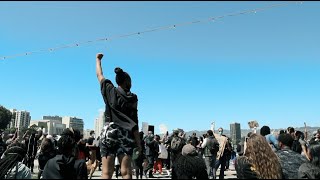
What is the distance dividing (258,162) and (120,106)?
181cm

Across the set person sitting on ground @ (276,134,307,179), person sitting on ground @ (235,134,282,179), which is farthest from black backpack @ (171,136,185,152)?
person sitting on ground @ (235,134,282,179)

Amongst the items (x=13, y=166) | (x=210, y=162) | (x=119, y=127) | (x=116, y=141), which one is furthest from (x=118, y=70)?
(x=210, y=162)

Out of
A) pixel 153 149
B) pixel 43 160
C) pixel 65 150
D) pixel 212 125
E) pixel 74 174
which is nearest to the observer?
pixel 74 174

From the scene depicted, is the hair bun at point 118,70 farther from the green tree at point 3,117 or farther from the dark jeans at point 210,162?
the green tree at point 3,117

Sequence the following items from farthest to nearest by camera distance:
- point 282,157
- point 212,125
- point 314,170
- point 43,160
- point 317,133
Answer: point 212,125, point 317,133, point 43,160, point 282,157, point 314,170

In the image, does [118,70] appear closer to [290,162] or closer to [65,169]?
[65,169]

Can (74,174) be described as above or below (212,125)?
below

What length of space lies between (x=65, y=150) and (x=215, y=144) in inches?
350

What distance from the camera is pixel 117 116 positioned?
390cm

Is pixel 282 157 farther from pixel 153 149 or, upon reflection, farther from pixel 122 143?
pixel 153 149

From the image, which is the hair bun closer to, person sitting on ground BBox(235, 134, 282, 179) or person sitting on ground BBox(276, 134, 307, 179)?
person sitting on ground BBox(235, 134, 282, 179)

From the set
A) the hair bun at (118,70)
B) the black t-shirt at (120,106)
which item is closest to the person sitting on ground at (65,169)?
the black t-shirt at (120,106)

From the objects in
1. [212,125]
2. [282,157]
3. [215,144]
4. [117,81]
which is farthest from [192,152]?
[212,125]

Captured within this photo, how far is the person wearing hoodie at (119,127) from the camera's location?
149 inches
